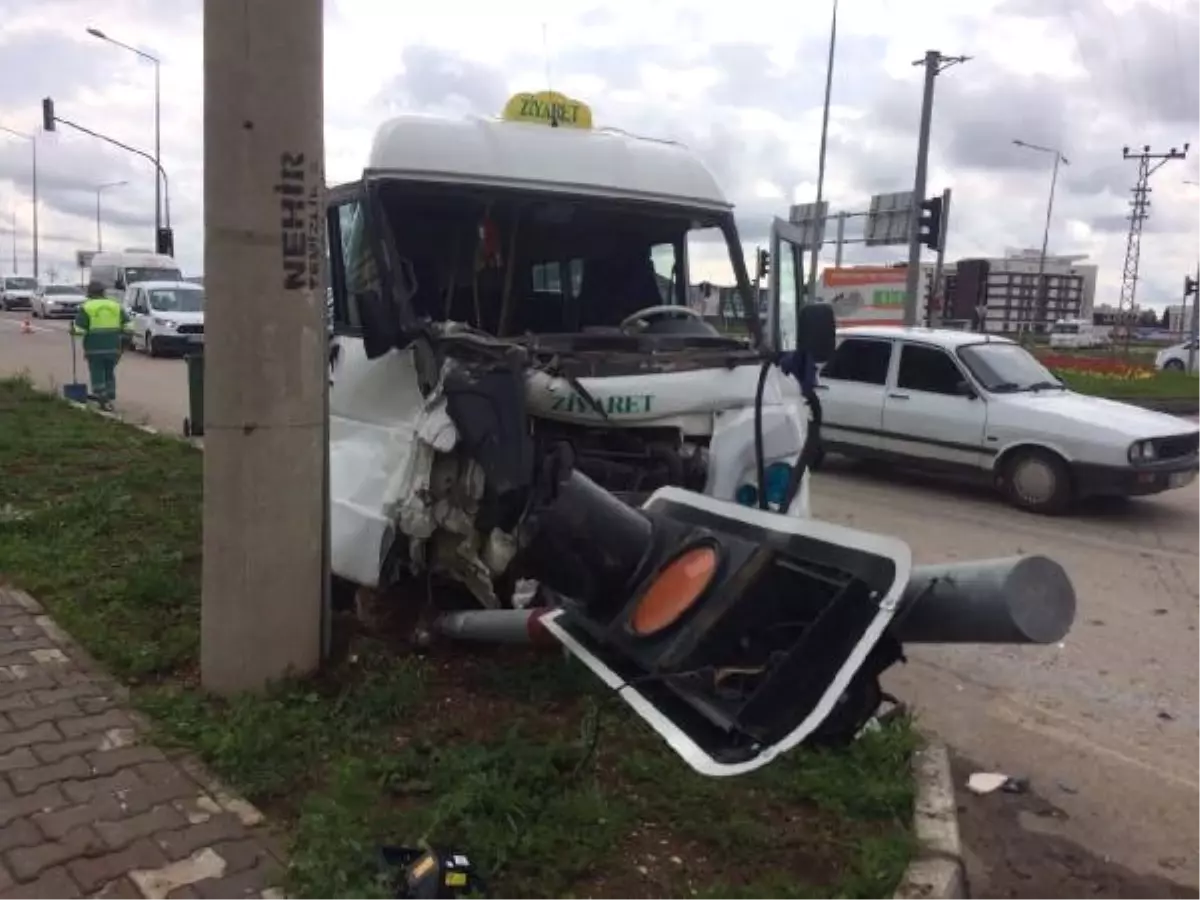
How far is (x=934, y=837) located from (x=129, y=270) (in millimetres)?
38220

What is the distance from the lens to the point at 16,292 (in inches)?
2210

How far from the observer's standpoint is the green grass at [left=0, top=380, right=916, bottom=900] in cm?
326

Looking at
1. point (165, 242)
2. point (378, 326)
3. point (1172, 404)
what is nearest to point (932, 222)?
point (1172, 404)

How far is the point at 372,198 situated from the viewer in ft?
17.2

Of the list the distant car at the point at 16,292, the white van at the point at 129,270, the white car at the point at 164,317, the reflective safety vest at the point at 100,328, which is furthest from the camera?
the distant car at the point at 16,292

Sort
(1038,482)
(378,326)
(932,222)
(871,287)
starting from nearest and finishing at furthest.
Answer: (378,326) < (1038,482) < (932,222) < (871,287)

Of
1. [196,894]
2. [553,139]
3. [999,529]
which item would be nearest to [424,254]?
[553,139]

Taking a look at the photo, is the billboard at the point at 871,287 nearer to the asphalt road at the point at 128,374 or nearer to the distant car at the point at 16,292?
the asphalt road at the point at 128,374

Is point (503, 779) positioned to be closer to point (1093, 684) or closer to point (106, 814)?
point (106, 814)

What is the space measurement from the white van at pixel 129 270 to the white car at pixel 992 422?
92.7ft

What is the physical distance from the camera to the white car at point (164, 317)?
25188 millimetres

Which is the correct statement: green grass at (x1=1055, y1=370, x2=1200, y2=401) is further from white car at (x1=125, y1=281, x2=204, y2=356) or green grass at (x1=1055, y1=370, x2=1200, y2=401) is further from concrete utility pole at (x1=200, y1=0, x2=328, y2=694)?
white car at (x1=125, y1=281, x2=204, y2=356)

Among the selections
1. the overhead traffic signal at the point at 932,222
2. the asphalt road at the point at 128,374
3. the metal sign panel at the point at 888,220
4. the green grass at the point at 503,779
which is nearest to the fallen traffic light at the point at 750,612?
the green grass at the point at 503,779

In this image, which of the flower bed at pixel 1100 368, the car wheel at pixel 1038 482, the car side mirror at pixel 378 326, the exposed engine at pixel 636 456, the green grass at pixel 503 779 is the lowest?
the green grass at pixel 503 779
